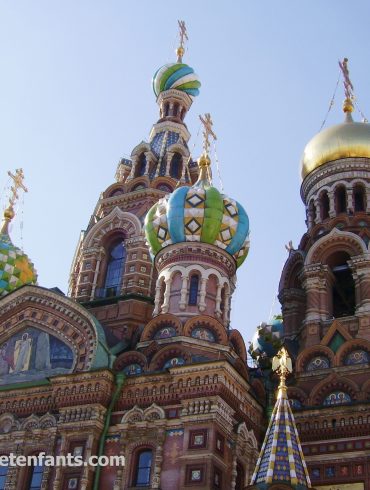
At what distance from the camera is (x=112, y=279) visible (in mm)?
17141

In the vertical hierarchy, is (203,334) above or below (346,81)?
below

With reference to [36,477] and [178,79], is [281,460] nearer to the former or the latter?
[36,477]

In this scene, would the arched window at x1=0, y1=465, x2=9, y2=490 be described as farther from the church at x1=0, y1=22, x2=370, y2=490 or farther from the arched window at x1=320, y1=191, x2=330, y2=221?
the arched window at x1=320, y1=191, x2=330, y2=221

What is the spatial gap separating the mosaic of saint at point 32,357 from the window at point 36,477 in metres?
1.52

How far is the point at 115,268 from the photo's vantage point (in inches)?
681

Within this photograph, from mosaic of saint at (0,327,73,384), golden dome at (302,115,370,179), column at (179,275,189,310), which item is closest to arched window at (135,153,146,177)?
golden dome at (302,115,370,179)

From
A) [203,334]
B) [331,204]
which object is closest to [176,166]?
[331,204]

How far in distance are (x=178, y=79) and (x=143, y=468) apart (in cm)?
1104

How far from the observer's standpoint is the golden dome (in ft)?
57.1

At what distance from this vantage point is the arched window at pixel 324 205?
17.2 metres

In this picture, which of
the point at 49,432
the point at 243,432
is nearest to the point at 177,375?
the point at 243,432

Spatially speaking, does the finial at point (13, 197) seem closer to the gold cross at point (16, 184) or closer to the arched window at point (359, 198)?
the gold cross at point (16, 184)

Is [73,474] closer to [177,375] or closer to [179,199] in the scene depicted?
[177,375]

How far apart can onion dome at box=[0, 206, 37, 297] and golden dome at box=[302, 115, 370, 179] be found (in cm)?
619
